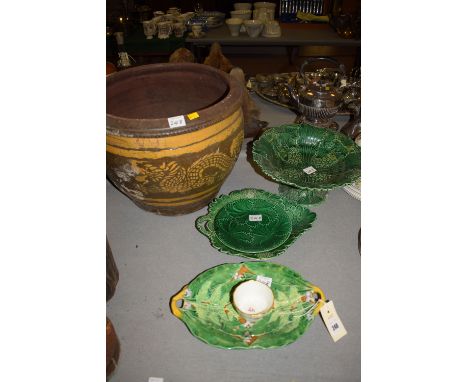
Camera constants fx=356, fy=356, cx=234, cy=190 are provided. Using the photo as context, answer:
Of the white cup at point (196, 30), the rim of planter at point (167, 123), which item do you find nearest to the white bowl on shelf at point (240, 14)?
the white cup at point (196, 30)

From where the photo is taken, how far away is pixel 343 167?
39.3 inches

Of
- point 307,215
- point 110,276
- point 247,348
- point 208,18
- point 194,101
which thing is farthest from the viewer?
point 208,18

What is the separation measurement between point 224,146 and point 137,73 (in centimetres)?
39

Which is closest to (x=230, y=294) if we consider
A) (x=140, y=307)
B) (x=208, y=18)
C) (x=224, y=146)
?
(x=140, y=307)

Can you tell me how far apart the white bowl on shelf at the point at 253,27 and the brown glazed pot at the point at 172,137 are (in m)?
1.50

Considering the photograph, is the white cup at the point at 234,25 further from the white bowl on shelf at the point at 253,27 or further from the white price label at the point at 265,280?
the white price label at the point at 265,280

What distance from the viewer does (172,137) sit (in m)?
0.75

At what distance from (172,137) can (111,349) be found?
0.43 metres

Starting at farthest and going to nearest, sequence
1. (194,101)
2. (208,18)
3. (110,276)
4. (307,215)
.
Answer: (208,18)
(194,101)
(307,215)
(110,276)

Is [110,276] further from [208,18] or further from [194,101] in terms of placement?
[208,18]

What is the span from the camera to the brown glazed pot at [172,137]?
0.75 m

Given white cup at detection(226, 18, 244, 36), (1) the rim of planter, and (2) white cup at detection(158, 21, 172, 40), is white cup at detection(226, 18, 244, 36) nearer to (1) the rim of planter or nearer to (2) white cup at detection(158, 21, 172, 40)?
(2) white cup at detection(158, 21, 172, 40)

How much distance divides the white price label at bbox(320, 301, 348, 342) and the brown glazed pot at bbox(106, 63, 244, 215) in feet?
1.29

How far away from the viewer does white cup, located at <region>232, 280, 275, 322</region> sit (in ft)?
2.23
